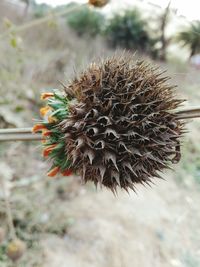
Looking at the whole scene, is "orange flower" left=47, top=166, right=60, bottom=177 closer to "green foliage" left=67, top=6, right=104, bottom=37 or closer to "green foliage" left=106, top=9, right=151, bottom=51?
"green foliage" left=106, top=9, right=151, bottom=51

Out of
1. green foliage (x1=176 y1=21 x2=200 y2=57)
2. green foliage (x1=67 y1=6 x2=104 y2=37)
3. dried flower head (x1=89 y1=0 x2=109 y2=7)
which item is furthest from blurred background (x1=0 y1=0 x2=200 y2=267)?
green foliage (x1=67 y1=6 x2=104 y2=37)

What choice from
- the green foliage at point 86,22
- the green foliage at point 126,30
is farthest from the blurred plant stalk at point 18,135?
the green foliage at point 86,22

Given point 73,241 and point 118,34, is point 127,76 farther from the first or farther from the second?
point 118,34

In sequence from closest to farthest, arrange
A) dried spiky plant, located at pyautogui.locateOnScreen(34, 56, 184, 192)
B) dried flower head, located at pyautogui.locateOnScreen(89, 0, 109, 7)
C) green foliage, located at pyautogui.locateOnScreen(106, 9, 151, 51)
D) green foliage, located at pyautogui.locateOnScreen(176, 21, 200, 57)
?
1. dried spiky plant, located at pyautogui.locateOnScreen(34, 56, 184, 192)
2. green foliage, located at pyautogui.locateOnScreen(176, 21, 200, 57)
3. dried flower head, located at pyautogui.locateOnScreen(89, 0, 109, 7)
4. green foliage, located at pyautogui.locateOnScreen(106, 9, 151, 51)

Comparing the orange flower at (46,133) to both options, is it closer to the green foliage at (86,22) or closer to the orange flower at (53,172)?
the orange flower at (53,172)

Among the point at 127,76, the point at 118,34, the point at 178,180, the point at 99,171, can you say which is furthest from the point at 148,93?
the point at 118,34
